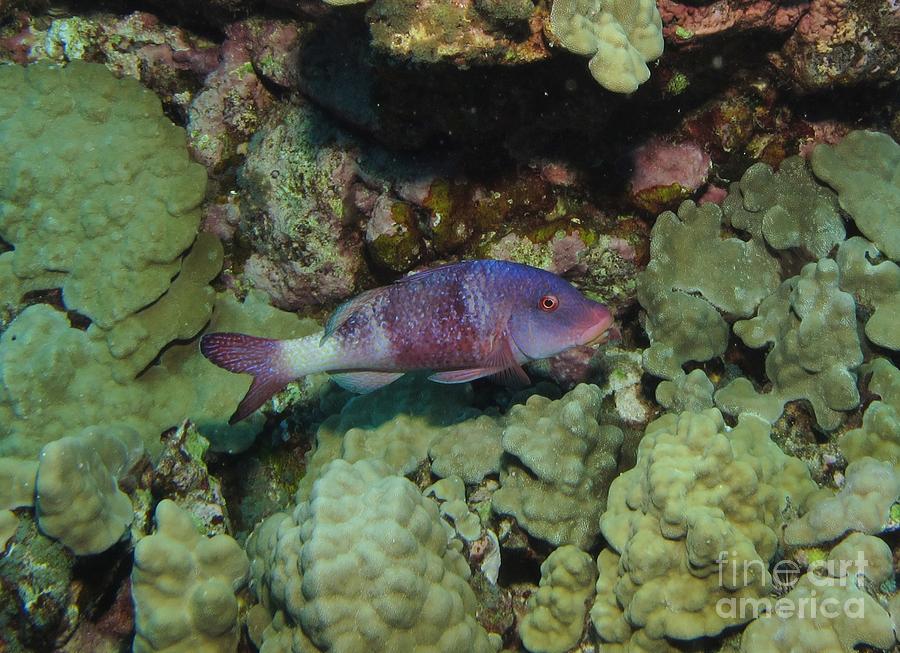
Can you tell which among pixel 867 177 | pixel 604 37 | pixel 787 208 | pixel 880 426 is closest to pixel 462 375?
pixel 604 37

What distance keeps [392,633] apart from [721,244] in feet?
11.0

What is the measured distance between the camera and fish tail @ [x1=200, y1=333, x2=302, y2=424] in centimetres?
366

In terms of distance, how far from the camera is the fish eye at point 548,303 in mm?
3489

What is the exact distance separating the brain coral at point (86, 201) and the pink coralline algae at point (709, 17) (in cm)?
376

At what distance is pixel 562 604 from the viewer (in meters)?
3.24

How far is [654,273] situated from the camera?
4.39 m

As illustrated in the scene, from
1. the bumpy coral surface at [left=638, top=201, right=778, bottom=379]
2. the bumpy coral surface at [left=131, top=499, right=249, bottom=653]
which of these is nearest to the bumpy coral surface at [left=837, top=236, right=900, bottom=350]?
the bumpy coral surface at [left=638, top=201, right=778, bottom=379]

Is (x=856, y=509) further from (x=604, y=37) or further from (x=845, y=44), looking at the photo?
(x=845, y=44)

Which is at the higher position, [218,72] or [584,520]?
[218,72]

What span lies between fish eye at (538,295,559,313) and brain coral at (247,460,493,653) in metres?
1.21

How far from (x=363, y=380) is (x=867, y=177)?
12.2ft

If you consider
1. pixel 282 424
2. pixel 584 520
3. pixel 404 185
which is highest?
pixel 404 185

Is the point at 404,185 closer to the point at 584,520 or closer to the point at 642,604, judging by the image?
the point at 584,520

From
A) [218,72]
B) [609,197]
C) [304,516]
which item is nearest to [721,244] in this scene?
[609,197]
